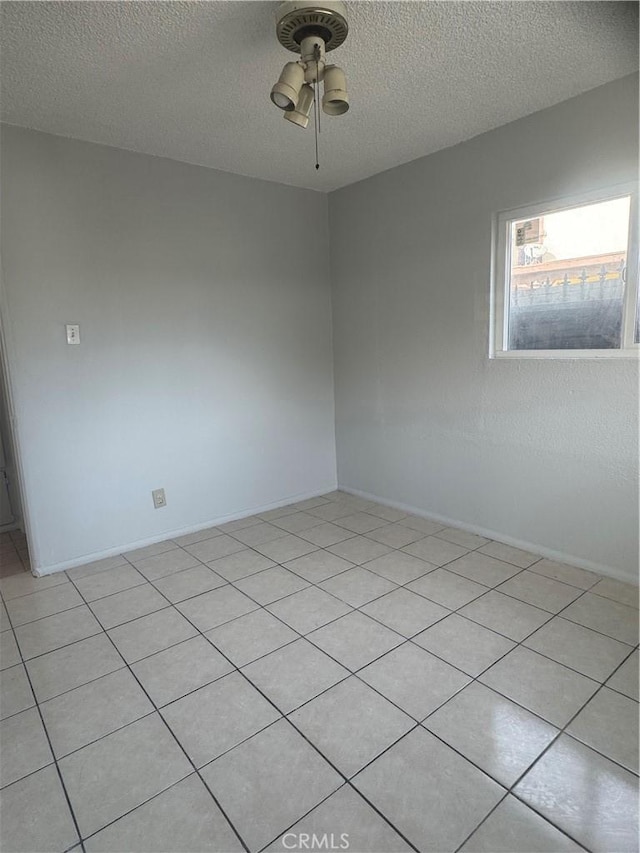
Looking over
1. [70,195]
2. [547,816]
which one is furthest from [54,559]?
[547,816]

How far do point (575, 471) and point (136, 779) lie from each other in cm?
241

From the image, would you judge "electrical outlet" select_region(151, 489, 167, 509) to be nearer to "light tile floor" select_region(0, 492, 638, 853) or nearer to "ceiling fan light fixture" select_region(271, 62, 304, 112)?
"light tile floor" select_region(0, 492, 638, 853)

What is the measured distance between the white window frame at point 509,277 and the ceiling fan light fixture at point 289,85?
157 cm

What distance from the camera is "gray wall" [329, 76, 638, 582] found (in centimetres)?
241

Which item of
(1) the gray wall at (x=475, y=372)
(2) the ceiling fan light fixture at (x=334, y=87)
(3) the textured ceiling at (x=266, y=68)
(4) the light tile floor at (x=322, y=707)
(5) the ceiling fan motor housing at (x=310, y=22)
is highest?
(3) the textured ceiling at (x=266, y=68)

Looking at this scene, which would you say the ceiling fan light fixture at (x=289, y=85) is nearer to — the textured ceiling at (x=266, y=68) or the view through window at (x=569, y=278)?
the textured ceiling at (x=266, y=68)

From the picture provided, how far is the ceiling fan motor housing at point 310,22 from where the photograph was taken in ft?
5.24

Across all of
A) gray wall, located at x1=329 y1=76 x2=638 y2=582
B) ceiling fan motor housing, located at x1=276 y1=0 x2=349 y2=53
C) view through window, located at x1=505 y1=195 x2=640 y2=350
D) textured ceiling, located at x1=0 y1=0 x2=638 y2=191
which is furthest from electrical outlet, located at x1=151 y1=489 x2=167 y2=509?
ceiling fan motor housing, located at x1=276 y1=0 x2=349 y2=53

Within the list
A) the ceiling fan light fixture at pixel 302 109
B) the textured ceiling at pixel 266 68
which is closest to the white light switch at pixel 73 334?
the textured ceiling at pixel 266 68

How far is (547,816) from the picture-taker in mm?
1302

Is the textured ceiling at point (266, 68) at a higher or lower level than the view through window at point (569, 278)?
higher

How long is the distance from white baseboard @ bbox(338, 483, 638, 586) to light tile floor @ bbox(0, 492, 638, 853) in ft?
0.20

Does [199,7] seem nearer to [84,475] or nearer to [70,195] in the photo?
[70,195]

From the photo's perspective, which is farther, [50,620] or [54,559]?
[54,559]
